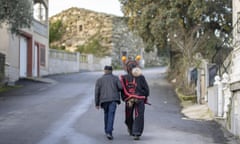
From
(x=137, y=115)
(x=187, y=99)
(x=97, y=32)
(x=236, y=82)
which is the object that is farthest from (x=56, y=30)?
(x=137, y=115)

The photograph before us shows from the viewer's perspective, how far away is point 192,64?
78.9ft

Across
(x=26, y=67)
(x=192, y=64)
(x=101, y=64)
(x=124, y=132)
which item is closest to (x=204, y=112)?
(x=124, y=132)

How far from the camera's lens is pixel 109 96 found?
10562mm

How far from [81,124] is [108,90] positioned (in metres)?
2.48

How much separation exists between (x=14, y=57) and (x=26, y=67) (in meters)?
2.84

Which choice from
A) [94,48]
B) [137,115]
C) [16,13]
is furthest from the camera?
[94,48]

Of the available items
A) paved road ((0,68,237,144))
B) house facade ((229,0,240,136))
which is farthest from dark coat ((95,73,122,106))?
house facade ((229,0,240,136))

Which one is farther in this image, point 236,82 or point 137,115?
point 236,82

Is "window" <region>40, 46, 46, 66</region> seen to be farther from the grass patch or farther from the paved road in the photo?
the grass patch

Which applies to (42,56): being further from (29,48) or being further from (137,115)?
(137,115)

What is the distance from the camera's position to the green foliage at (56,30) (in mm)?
52594

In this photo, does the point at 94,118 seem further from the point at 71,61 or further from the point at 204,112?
the point at 71,61

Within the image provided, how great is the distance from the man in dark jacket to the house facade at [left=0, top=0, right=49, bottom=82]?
53.0ft

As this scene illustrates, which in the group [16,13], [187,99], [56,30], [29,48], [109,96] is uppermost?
[56,30]
